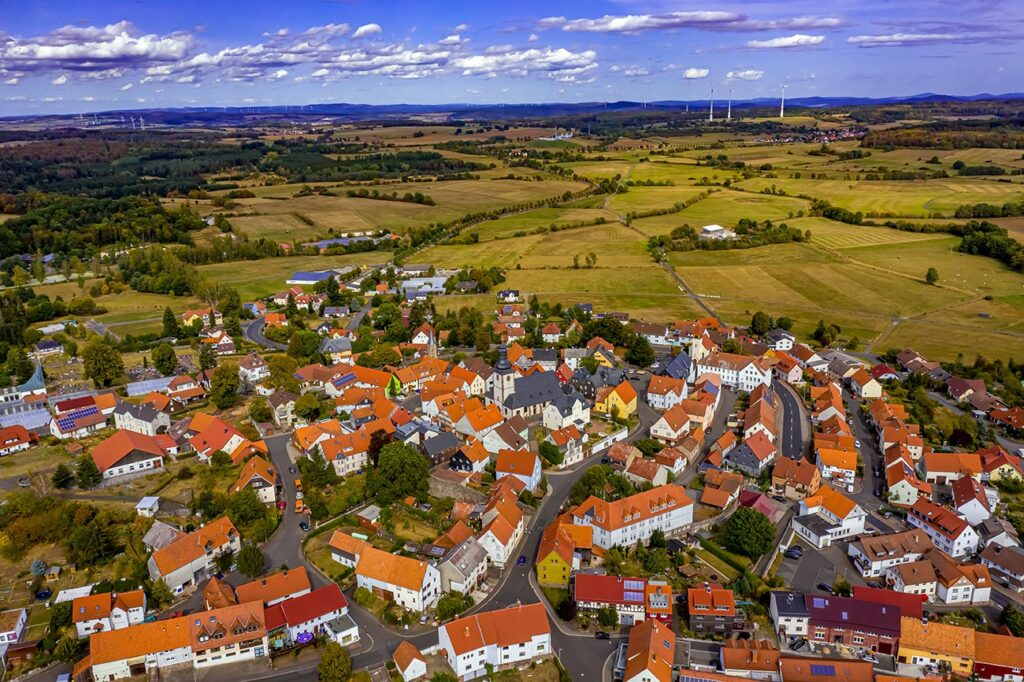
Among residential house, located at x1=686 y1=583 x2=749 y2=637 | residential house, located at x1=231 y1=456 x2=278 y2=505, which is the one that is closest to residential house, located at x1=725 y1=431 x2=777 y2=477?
residential house, located at x1=686 y1=583 x2=749 y2=637

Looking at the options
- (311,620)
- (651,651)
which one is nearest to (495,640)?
(651,651)

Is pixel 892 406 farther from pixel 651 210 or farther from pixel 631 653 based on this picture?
pixel 651 210

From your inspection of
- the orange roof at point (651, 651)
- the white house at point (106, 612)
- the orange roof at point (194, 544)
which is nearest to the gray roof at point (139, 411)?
the orange roof at point (194, 544)

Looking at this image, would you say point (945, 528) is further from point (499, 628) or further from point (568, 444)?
point (499, 628)

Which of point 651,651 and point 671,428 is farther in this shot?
point 671,428

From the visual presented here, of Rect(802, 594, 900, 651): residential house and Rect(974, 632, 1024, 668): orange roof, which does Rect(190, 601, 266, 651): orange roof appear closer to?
Rect(802, 594, 900, 651): residential house

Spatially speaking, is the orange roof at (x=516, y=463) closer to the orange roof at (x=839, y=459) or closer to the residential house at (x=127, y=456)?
the orange roof at (x=839, y=459)
